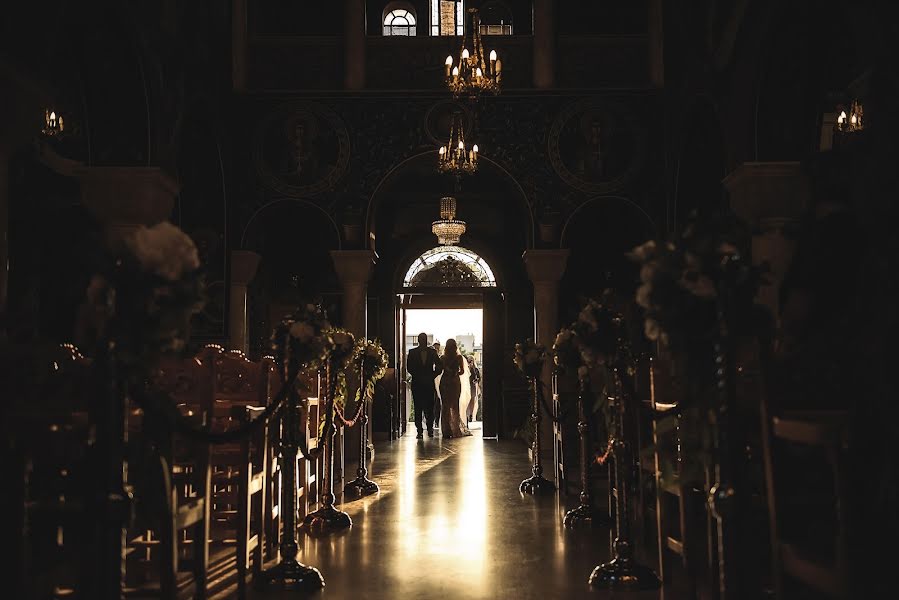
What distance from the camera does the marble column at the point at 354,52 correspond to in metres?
11.4

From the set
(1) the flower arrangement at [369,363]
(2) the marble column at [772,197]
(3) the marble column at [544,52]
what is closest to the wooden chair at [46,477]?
(1) the flower arrangement at [369,363]

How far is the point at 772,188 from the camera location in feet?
26.2

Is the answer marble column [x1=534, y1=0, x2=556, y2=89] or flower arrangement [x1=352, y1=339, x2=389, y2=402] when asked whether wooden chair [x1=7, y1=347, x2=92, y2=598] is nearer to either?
flower arrangement [x1=352, y1=339, x2=389, y2=402]

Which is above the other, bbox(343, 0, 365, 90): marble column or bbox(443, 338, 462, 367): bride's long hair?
bbox(343, 0, 365, 90): marble column

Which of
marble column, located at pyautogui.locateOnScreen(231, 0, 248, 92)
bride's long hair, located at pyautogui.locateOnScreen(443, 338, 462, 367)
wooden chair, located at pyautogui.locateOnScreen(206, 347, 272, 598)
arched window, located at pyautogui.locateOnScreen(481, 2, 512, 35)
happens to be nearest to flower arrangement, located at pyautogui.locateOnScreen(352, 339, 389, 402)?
wooden chair, located at pyautogui.locateOnScreen(206, 347, 272, 598)

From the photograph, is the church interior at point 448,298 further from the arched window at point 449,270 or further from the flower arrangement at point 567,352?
the flower arrangement at point 567,352

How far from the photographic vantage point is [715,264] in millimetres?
3135

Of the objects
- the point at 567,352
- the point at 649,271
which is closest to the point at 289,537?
the point at 649,271

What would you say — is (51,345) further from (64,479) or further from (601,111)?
(601,111)

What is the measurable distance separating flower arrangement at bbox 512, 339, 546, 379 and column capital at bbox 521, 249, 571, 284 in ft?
11.5

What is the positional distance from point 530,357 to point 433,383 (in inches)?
278

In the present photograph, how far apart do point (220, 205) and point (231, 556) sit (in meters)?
6.73

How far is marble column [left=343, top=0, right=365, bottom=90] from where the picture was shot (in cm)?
1143

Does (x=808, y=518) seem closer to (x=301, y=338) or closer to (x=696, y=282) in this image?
(x=696, y=282)
